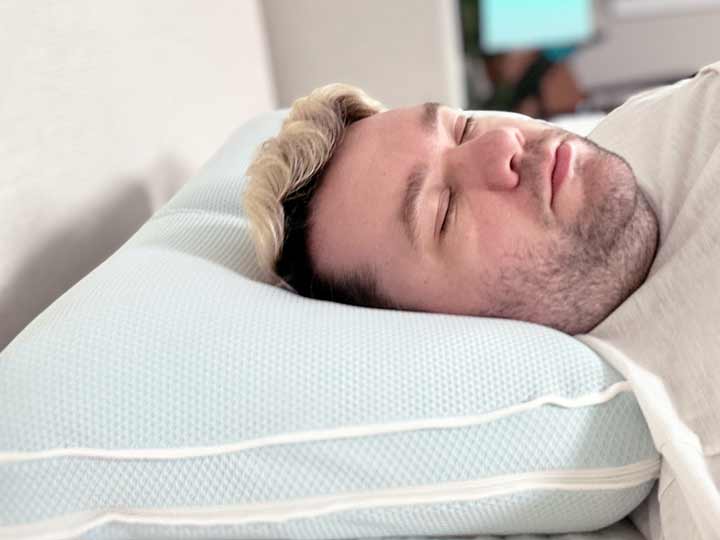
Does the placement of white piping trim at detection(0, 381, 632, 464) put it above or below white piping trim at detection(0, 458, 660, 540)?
above

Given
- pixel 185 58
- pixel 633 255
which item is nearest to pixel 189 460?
pixel 633 255

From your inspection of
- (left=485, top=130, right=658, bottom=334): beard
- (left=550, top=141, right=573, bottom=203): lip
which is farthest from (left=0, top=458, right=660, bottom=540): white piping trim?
(left=550, top=141, right=573, bottom=203): lip

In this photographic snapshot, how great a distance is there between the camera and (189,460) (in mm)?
657

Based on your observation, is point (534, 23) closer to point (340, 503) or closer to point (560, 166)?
point (560, 166)

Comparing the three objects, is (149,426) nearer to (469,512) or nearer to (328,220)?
(469,512)

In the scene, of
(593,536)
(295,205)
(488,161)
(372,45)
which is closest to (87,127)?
(295,205)

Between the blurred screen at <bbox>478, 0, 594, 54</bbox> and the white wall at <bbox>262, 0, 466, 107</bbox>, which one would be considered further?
the blurred screen at <bbox>478, 0, 594, 54</bbox>

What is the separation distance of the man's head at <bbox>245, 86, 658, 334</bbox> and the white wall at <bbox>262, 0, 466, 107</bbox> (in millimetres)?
1455

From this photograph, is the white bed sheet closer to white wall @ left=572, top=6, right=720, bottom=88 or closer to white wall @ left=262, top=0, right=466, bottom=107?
white wall @ left=262, top=0, right=466, bottom=107

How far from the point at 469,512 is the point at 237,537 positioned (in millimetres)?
200

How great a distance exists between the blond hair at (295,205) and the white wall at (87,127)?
0.26m

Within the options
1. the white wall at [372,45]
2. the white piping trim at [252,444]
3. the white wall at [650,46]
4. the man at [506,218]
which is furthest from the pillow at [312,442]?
the white wall at [650,46]

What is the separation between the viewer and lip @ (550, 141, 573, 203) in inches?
36.4

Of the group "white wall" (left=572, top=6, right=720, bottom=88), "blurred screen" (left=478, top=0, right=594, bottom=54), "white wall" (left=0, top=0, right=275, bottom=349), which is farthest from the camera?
"white wall" (left=572, top=6, right=720, bottom=88)
